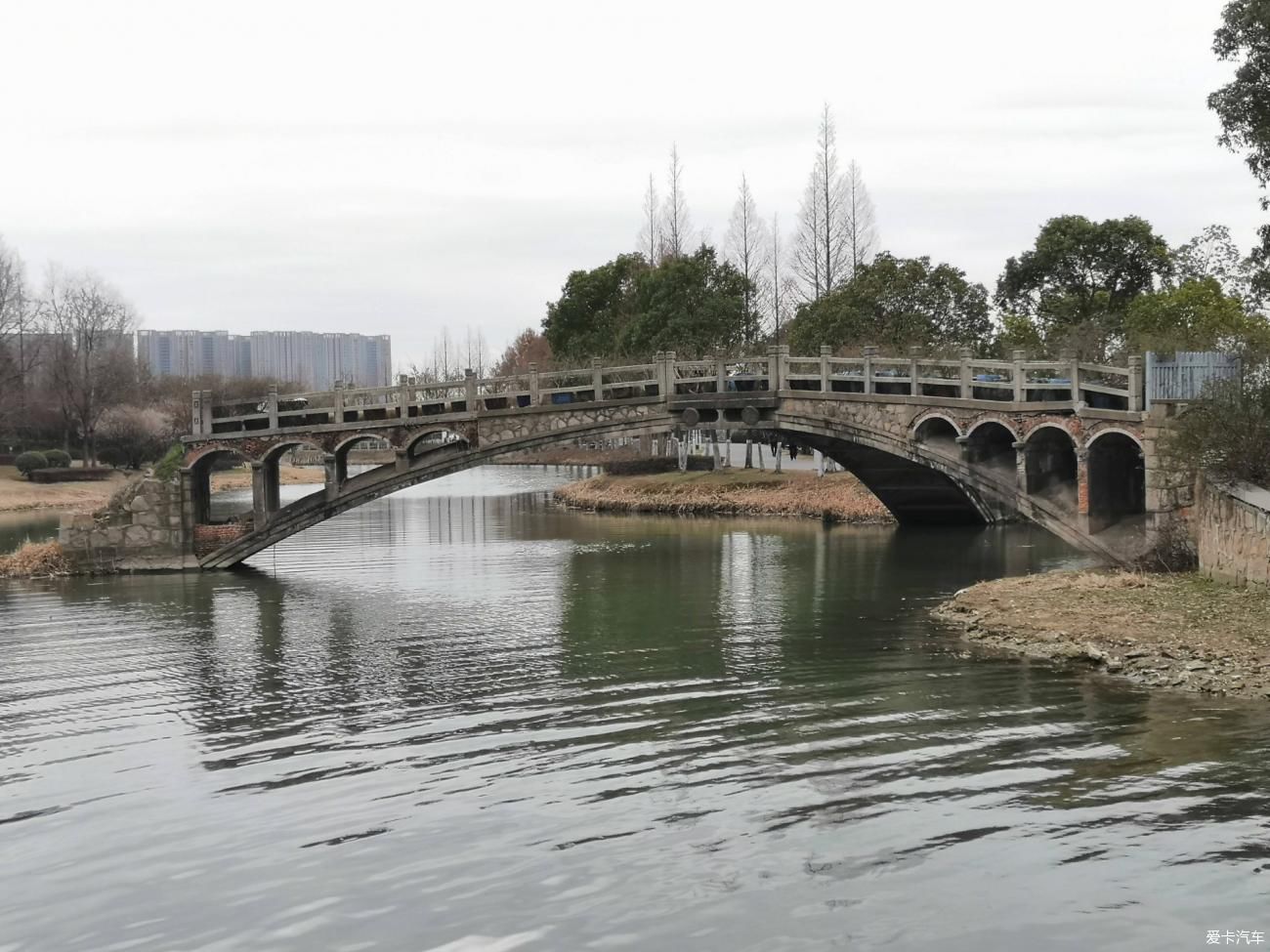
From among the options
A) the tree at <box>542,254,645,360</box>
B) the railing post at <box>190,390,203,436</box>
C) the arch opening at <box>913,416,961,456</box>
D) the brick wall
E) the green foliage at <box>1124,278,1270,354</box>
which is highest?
the tree at <box>542,254,645,360</box>

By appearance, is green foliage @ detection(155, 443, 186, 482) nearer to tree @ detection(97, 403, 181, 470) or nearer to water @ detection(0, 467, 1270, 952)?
water @ detection(0, 467, 1270, 952)

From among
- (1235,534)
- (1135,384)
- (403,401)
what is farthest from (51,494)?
(1235,534)

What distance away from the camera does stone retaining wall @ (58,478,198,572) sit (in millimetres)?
34281

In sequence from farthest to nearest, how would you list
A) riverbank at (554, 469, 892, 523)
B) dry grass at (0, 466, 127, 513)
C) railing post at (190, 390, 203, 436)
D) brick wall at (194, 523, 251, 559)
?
1. dry grass at (0, 466, 127, 513)
2. riverbank at (554, 469, 892, 523)
3. brick wall at (194, 523, 251, 559)
4. railing post at (190, 390, 203, 436)

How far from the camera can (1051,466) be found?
29531 millimetres

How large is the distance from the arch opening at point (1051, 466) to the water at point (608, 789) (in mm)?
4355

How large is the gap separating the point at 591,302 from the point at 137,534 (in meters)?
39.5

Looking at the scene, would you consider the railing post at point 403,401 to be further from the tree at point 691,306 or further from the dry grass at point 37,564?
the tree at point 691,306

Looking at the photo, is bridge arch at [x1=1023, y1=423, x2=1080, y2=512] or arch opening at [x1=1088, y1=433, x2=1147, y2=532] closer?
arch opening at [x1=1088, y1=433, x2=1147, y2=532]

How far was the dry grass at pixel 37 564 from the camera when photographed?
3409 cm

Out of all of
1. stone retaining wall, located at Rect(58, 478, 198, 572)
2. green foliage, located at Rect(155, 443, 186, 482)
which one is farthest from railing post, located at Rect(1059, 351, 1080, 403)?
stone retaining wall, located at Rect(58, 478, 198, 572)

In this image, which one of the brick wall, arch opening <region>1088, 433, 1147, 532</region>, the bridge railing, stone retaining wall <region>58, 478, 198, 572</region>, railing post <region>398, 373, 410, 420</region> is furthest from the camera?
the brick wall

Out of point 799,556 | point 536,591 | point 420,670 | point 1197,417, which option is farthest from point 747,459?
point 420,670

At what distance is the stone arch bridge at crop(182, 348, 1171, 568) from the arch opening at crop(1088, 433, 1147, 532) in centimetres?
4
